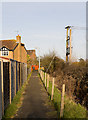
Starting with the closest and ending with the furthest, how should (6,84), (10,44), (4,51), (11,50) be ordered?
(6,84) < (11,50) < (4,51) < (10,44)

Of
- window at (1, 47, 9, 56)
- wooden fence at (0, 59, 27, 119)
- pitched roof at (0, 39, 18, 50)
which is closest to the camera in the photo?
wooden fence at (0, 59, 27, 119)

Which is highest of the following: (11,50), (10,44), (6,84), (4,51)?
(10,44)

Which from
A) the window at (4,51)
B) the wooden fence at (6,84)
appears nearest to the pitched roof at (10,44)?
the window at (4,51)

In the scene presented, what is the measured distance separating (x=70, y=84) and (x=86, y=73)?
1.41 m

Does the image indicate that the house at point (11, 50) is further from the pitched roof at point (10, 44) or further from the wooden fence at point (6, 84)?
the wooden fence at point (6, 84)

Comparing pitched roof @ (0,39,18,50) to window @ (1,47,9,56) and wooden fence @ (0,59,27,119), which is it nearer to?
window @ (1,47,9,56)

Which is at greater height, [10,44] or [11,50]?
[10,44]

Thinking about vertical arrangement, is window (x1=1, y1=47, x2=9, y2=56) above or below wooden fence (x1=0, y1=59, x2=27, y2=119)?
above

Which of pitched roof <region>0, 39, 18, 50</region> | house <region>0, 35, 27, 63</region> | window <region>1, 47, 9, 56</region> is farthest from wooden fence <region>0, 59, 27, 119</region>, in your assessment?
pitched roof <region>0, 39, 18, 50</region>

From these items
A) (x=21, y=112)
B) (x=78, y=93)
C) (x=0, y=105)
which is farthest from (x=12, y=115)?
(x=78, y=93)

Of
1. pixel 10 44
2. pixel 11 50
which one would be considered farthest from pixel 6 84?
pixel 10 44

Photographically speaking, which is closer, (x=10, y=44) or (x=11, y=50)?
(x=11, y=50)

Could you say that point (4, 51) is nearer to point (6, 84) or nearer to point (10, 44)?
point (10, 44)

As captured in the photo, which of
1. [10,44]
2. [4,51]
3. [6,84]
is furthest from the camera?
[10,44]
